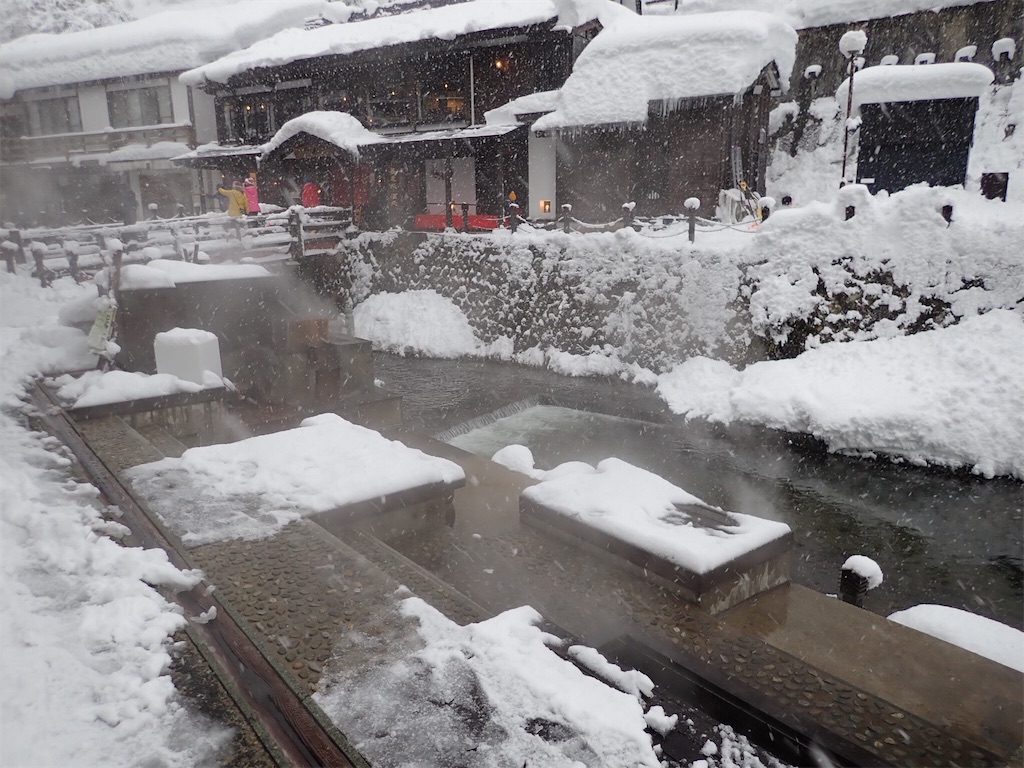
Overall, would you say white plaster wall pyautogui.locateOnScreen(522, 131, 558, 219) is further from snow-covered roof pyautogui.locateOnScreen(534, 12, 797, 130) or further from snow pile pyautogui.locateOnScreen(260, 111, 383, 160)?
snow pile pyautogui.locateOnScreen(260, 111, 383, 160)

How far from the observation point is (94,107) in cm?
2992

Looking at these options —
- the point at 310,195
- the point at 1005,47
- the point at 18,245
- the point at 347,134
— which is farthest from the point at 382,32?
the point at 1005,47

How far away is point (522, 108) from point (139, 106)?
63.6ft

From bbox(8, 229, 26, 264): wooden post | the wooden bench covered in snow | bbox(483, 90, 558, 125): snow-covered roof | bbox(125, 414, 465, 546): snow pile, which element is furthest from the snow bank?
the wooden bench covered in snow

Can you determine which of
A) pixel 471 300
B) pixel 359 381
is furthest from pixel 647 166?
pixel 359 381

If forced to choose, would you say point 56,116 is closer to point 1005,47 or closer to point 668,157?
point 668,157

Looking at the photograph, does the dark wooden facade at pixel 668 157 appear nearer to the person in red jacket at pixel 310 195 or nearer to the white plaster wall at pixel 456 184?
the white plaster wall at pixel 456 184

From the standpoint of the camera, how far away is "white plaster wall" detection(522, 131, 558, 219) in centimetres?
2159

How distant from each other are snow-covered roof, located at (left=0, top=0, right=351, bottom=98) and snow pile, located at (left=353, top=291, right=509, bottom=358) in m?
16.6

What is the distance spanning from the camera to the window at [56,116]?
30.3 metres

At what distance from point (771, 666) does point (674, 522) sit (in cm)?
143

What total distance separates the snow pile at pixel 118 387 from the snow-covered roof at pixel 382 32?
53.9 ft

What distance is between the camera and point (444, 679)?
3135mm

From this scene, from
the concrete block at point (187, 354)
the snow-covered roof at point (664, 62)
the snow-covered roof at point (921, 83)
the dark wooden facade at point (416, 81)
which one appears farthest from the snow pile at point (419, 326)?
the snow-covered roof at point (921, 83)
